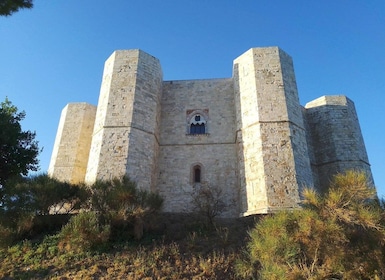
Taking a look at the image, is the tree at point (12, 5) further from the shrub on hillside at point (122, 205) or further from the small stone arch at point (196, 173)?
the small stone arch at point (196, 173)

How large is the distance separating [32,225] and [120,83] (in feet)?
23.6

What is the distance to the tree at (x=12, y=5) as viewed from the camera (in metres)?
6.62

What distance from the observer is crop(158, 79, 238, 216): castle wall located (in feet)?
43.3

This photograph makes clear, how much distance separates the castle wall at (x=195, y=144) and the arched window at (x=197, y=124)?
258mm

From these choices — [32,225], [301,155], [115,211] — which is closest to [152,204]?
[115,211]

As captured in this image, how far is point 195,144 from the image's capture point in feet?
46.7

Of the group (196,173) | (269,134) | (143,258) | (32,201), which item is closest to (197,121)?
(196,173)

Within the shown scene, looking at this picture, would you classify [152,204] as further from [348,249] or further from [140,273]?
[348,249]

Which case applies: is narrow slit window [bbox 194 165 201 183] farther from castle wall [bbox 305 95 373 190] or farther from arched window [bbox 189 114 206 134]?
castle wall [bbox 305 95 373 190]

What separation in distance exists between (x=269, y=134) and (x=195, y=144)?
347 centimetres

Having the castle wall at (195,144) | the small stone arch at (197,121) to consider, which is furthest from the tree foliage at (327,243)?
the small stone arch at (197,121)

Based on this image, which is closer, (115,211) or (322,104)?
(115,211)

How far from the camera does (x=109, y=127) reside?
1284 centimetres

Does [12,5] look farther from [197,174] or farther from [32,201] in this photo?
[197,174]
